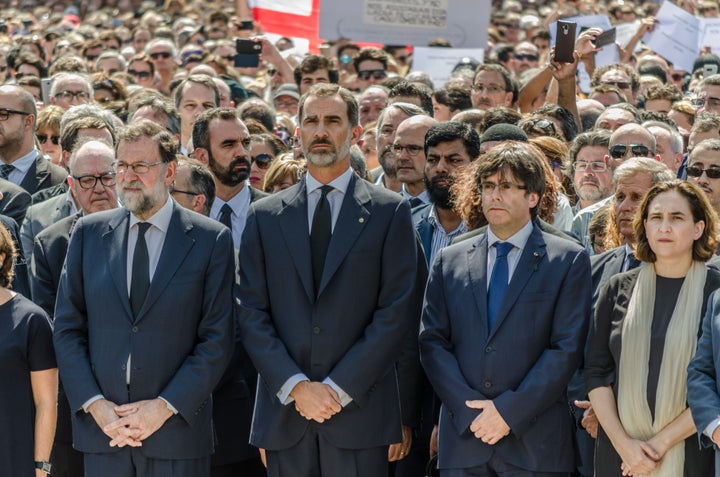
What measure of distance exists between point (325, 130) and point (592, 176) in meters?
2.57

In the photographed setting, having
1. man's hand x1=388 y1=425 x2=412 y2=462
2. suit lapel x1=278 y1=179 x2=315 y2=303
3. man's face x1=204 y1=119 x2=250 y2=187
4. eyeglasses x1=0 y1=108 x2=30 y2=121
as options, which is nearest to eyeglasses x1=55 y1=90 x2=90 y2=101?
eyeglasses x1=0 y1=108 x2=30 y2=121

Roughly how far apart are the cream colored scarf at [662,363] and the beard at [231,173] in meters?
2.95

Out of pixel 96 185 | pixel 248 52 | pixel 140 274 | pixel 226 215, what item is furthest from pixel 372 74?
pixel 140 274

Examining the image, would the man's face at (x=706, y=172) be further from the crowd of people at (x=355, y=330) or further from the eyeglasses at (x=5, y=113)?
the eyeglasses at (x=5, y=113)

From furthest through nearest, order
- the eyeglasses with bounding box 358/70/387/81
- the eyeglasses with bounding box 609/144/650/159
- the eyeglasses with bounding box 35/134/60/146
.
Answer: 1. the eyeglasses with bounding box 358/70/387/81
2. the eyeglasses with bounding box 35/134/60/146
3. the eyeglasses with bounding box 609/144/650/159

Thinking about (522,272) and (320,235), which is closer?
(522,272)

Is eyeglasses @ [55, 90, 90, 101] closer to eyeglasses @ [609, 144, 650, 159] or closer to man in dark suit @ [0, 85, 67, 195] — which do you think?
man in dark suit @ [0, 85, 67, 195]

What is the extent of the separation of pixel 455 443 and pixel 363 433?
0.44 meters

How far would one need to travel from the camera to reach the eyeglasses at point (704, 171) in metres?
7.32

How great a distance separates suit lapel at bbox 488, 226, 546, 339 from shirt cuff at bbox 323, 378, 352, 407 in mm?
729

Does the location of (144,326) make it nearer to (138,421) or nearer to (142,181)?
(138,421)

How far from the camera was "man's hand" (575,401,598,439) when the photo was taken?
20.1 feet

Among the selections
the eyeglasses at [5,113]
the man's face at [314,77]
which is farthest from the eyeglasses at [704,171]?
the man's face at [314,77]

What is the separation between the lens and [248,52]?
1252cm
